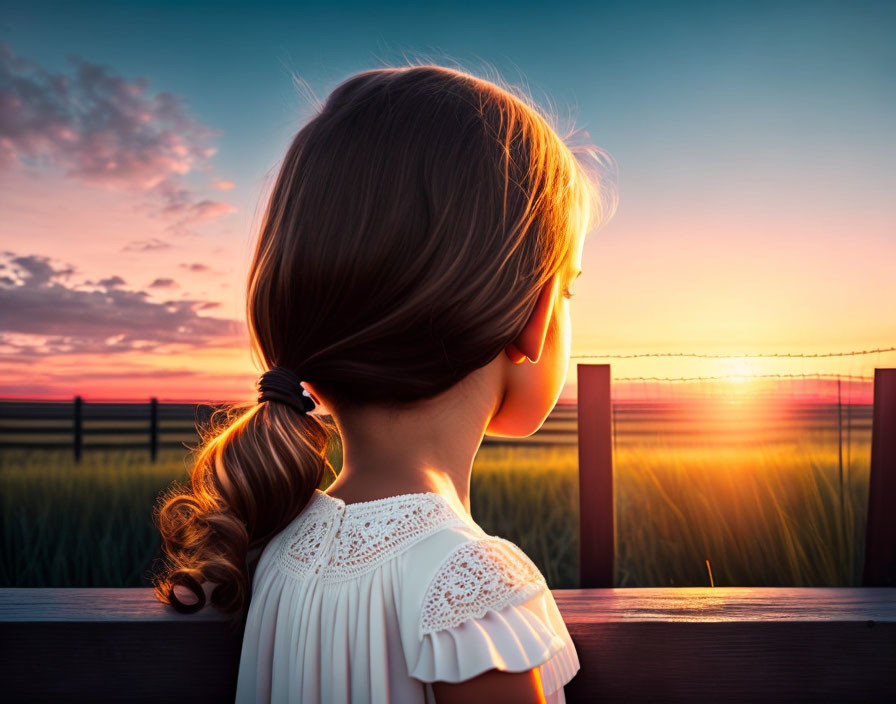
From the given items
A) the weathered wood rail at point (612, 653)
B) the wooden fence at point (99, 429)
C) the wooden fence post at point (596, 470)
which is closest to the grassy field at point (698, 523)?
the wooden fence post at point (596, 470)

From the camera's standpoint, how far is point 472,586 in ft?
2.78

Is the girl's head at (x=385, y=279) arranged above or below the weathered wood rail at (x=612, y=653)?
above

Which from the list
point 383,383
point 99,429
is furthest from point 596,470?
point 99,429

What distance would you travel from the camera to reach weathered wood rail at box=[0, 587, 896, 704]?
119 cm

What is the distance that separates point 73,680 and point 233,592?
0.36 metres

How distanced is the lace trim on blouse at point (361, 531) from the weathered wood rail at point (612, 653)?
29 centimetres

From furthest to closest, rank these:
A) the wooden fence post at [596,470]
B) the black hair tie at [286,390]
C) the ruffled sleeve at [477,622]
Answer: the wooden fence post at [596,470] < the black hair tie at [286,390] < the ruffled sleeve at [477,622]

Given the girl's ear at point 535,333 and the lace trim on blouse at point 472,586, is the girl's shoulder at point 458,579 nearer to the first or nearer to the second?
the lace trim on blouse at point 472,586

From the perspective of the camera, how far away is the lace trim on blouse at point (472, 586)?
0.84 m

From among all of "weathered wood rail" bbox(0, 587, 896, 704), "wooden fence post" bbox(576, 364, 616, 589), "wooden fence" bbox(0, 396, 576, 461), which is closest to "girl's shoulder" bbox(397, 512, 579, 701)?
"weathered wood rail" bbox(0, 587, 896, 704)

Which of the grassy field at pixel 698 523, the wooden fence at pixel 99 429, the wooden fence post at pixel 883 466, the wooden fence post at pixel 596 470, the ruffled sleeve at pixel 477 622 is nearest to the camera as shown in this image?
the ruffled sleeve at pixel 477 622

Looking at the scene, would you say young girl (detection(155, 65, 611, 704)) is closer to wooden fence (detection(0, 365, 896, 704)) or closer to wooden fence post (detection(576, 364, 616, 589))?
wooden fence (detection(0, 365, 896, 704))

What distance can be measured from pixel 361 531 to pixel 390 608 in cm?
11

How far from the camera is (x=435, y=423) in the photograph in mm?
1052
